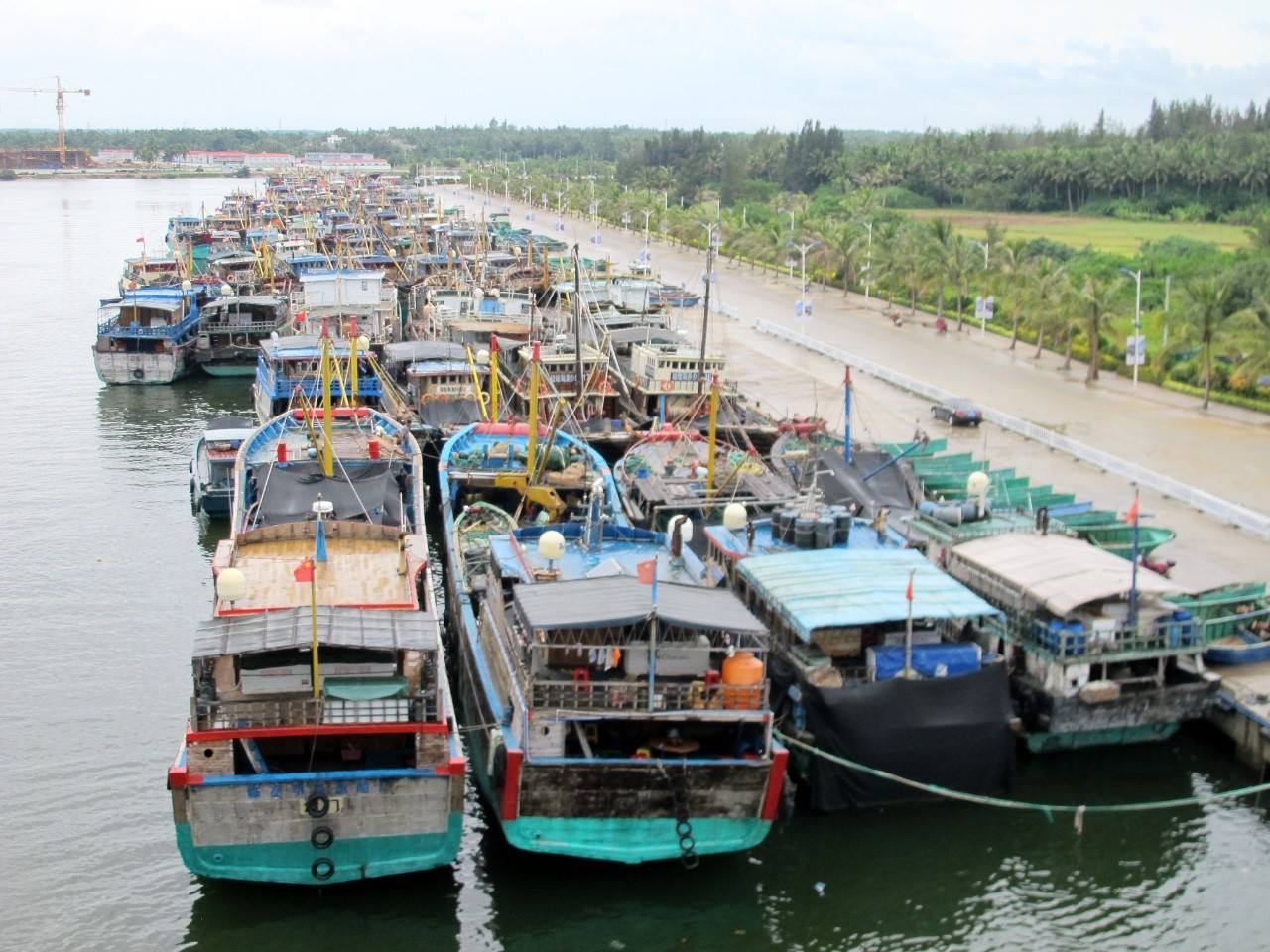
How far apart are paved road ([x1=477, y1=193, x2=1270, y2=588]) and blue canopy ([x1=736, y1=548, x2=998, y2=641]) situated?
10.0 meters

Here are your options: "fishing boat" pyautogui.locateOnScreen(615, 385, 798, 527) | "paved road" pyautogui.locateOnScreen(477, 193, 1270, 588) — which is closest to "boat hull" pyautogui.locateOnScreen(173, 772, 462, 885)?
"fishing boat" pyautogui.locateOnScreen(615, 385, 798, 527)

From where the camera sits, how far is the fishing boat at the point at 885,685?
70.1ft

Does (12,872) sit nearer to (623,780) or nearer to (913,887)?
(623,780)

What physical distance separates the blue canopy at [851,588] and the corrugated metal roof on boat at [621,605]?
6.00 ft

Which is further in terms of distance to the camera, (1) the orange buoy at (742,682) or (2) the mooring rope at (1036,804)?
(2) the mooring rope at (1036,804)

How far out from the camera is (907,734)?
21.4 metres

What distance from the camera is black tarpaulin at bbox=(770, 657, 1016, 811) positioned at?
21.3 meters

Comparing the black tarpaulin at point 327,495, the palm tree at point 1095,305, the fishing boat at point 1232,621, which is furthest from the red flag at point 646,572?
the palm tree at point 1095,305

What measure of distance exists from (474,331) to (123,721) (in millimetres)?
30868

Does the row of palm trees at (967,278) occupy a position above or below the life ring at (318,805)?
above

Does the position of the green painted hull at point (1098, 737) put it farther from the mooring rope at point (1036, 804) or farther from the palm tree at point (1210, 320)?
the palm tree at point (1210, 320)

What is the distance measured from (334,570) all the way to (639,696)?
6.23m

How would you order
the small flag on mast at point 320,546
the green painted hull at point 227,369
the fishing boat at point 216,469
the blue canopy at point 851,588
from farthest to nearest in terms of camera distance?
the green painted hull at point 227,369, the fishing boat at point 216,469, the small flag on mast at point 320,546, the blue canopy at point 851,588

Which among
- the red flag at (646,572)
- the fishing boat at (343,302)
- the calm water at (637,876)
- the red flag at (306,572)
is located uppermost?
the fishing boat at (343,302)
